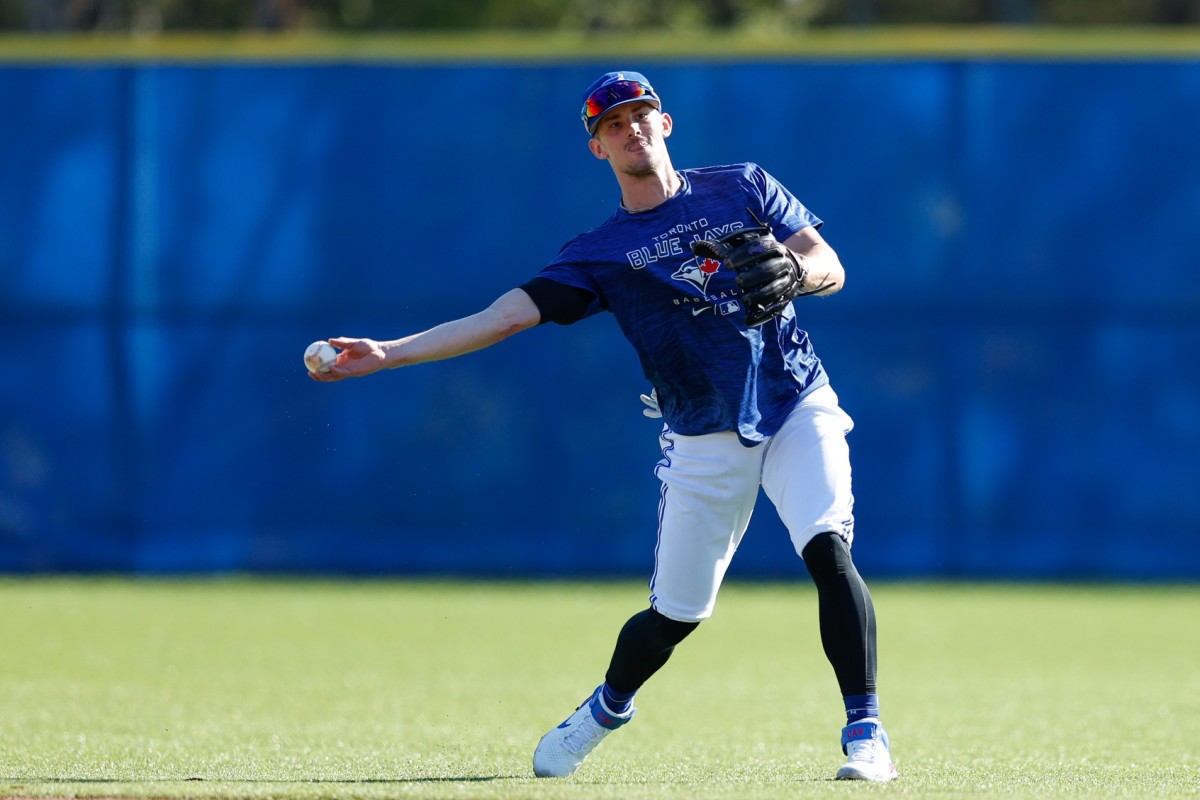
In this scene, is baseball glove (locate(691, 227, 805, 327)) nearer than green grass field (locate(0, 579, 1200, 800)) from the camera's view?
Yes

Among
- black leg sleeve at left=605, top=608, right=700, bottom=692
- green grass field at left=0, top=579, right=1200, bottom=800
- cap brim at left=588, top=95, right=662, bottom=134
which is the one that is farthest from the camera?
black leg sleeve at left=605, top=608, right=700, bottom=692

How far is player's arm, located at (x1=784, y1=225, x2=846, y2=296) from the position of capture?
5426mm

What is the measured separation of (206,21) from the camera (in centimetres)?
2400

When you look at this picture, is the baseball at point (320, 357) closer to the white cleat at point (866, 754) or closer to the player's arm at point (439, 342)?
the player's arm at point (439, 342)

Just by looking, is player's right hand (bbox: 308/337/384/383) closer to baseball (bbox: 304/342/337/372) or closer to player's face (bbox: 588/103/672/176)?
baseball (bbox: 304/342/337/372)

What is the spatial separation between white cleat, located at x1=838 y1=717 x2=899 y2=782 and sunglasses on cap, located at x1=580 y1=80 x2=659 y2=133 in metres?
2.18

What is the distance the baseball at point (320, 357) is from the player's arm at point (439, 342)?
0.03 metres

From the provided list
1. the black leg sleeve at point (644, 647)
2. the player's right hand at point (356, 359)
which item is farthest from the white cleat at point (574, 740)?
the player's right hand at point (356, 359)

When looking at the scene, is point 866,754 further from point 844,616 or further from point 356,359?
point 356,359

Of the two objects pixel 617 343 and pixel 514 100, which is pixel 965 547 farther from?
pixel 514 100

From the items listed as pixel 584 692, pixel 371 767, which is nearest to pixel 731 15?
pixel 584 692

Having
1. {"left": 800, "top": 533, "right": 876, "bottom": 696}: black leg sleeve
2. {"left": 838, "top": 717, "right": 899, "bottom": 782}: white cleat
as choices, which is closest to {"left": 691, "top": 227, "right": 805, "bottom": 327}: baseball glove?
{"left": 800, "top": 533, "right": 876, "bottom": 696}: black leg sleeve

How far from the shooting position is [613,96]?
557 centimetres

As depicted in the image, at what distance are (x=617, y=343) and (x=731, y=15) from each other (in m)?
13.6
